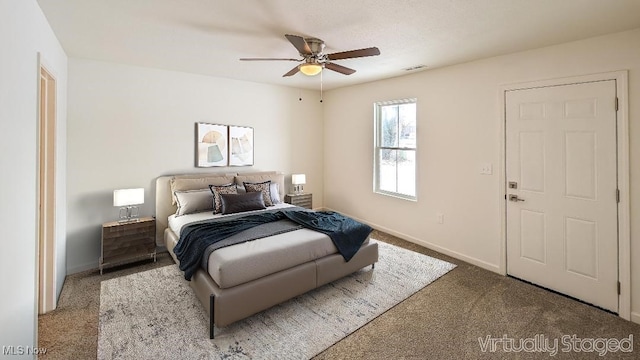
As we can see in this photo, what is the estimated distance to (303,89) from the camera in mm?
5527

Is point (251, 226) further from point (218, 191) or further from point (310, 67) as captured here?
point (310, 67)

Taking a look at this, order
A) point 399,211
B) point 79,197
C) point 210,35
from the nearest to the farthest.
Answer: point 210,35, point 79,197, point 399,211

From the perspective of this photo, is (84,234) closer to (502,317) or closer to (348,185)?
(348,185)

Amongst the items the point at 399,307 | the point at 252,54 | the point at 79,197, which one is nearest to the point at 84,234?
the point at 79,197

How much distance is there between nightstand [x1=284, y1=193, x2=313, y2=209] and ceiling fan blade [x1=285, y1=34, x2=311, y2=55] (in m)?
2.97

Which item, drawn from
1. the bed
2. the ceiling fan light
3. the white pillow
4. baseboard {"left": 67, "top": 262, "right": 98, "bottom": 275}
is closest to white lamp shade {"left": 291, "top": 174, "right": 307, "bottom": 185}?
the white pillow

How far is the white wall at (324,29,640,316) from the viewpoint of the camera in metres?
2.55

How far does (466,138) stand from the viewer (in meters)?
3.68

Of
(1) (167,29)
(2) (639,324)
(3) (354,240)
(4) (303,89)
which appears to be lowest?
(2) (639,324)

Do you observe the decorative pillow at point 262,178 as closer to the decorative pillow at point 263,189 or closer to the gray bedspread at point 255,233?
the decorative pillow at point 263,189

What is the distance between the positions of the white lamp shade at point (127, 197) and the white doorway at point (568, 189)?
4.38m

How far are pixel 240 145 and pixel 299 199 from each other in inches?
56.2

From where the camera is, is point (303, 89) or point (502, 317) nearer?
point (502, 317)

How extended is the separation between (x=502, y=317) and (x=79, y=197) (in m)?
4.74
